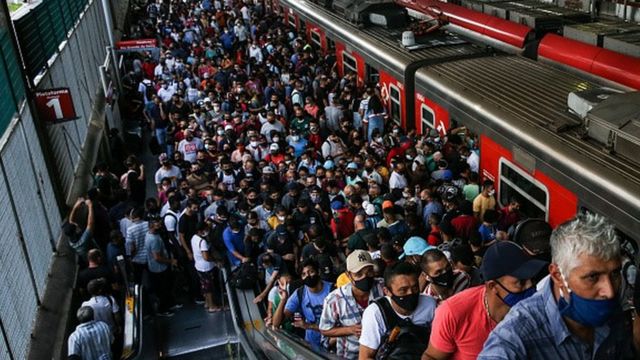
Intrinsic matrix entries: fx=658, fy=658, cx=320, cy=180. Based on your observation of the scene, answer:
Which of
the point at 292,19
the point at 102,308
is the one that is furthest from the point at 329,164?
the point at 292,19

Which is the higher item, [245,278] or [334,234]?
[245,278]

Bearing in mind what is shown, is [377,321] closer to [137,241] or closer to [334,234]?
[334,234]

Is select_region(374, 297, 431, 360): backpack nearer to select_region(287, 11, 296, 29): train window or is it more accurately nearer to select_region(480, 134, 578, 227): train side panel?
select_region(480, 134, 578, 227): train side panel

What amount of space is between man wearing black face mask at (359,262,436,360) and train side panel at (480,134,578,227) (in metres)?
3.11

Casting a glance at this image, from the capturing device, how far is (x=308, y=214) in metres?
7.38

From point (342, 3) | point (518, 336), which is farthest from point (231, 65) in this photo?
point (518, 336)

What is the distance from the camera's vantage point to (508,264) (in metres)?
2.68

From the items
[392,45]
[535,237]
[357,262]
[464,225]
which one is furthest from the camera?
[392,45]

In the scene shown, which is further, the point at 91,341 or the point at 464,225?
the point at 464,225

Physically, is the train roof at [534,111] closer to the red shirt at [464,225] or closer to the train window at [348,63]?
the red shirt at [464,225]

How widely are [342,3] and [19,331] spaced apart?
11.2 metres

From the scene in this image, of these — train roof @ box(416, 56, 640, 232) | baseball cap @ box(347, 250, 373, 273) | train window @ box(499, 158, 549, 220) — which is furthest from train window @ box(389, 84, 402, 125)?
baseball cap @ box(347, 250, 373, 273)

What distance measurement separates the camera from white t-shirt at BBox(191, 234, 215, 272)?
7.07 meters

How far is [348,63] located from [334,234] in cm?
732
